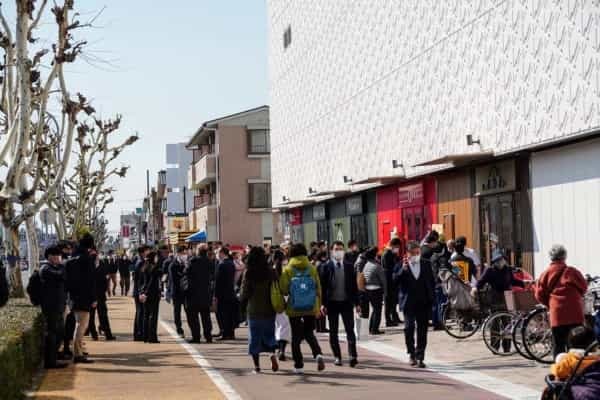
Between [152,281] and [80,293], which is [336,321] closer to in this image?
[80,293]

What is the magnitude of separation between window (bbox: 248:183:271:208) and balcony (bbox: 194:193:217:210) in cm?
304

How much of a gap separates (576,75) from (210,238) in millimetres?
52904

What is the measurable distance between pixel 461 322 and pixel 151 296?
6174 mm

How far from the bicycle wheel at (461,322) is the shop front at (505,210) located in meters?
4.49

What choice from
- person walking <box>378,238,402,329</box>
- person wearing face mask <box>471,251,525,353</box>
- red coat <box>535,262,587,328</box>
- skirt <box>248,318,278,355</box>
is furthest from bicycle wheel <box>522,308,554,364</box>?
person walking <box>378,238,402,329</box>

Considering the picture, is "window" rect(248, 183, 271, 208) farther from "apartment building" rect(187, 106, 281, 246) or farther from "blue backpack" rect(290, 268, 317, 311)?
"blue backpack" rect(290, 268, 317, 311)

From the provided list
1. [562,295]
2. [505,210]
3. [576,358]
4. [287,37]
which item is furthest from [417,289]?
[287,37]

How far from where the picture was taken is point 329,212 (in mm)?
44594

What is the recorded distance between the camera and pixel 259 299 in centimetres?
1466

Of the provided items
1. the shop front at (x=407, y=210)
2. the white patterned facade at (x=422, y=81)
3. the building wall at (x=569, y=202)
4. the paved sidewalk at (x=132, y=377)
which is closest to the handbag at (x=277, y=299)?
the paved sidewalk at (x=132, y=377)

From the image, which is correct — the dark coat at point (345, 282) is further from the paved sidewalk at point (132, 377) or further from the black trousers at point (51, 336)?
the black trousers at point (51, 336)

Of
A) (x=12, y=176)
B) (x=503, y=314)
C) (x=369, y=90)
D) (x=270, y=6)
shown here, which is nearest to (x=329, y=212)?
(x=369, y=90)

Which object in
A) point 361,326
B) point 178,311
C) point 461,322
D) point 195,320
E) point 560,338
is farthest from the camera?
point 178,311

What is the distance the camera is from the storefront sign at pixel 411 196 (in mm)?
30734
